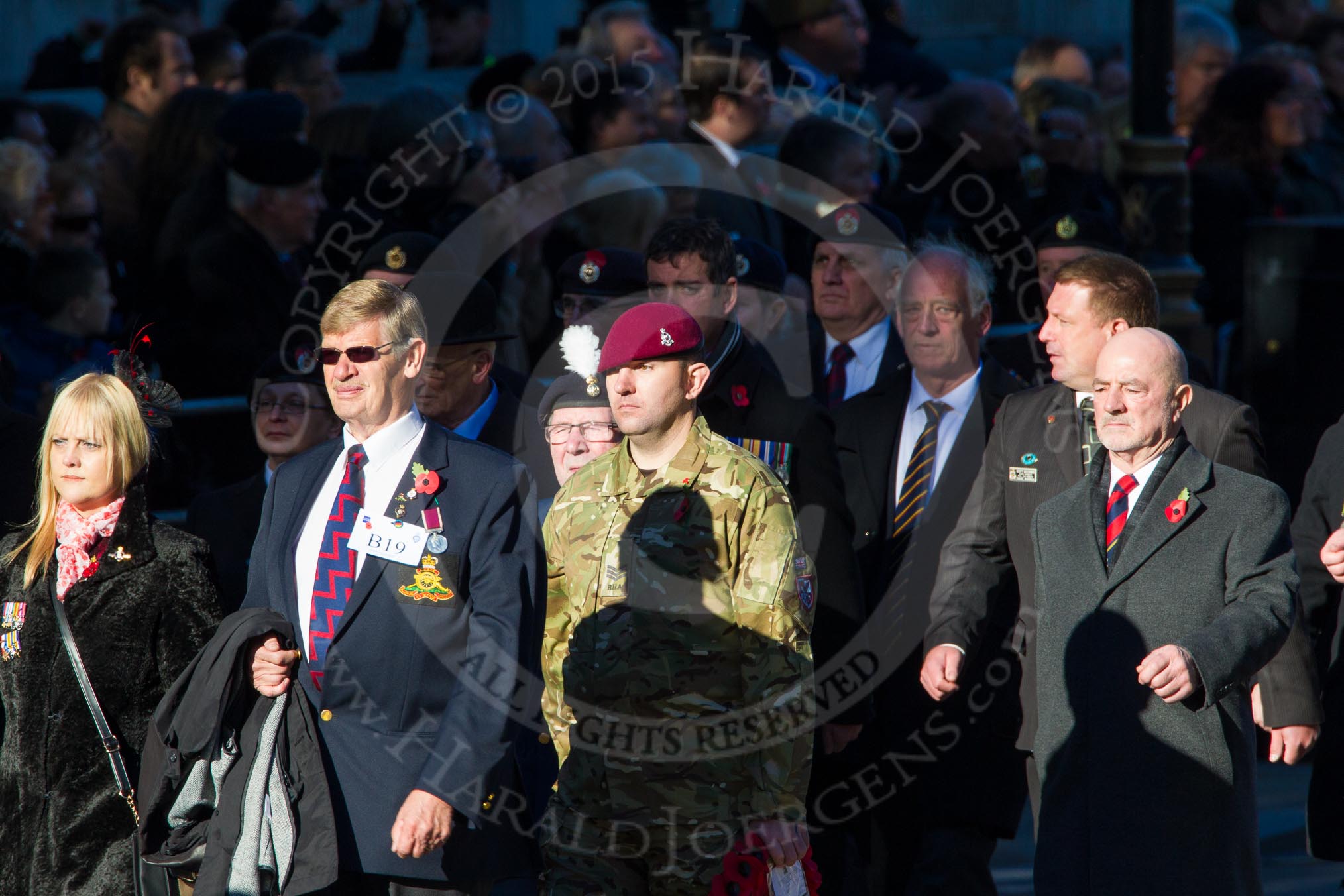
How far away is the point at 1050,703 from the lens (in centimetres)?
540

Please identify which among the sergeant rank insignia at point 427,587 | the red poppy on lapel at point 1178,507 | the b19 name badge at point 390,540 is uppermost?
the red poppy on lapel at point 1178,507

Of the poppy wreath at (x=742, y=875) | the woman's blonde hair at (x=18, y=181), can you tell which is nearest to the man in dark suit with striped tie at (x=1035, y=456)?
the poppy wreath at (x=742, y=875)

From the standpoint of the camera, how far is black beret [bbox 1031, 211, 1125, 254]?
784cm

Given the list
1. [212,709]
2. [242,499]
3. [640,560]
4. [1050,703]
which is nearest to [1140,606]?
[1050,703]

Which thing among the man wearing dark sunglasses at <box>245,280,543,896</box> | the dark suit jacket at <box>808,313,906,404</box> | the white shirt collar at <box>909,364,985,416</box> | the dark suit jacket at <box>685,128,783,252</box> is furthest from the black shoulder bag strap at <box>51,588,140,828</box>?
the dark suit jacket at <box>685,128,783,252</box>

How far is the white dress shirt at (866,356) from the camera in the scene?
7.88 metres

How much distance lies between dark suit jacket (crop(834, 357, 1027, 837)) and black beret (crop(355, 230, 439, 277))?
1821 mm

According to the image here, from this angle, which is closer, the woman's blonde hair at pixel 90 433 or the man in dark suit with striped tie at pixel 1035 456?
the woman's blonde hair at pixel 90 433

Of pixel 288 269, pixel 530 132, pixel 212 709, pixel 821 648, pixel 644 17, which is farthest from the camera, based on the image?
pixel 644 17

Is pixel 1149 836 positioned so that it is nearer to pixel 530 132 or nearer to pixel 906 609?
pixel 906 609

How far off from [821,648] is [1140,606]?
59.8 inches

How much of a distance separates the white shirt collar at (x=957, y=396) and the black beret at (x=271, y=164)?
10.6 feet

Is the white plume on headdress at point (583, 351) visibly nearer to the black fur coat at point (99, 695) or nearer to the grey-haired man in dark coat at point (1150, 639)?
the black fur coat at point (99, 695)

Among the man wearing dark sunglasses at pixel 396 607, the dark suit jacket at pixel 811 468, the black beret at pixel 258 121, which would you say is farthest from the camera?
the black beret at pixel 258 121
